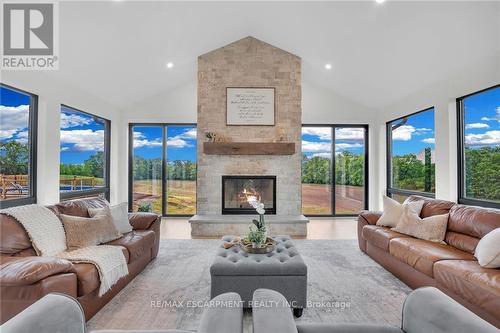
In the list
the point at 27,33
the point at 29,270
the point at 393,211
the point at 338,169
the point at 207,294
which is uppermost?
the point at 27,33

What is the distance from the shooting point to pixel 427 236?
3148 millimetres

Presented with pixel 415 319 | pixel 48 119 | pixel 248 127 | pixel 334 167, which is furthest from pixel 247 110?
pixel 415 319

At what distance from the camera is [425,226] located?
321cm

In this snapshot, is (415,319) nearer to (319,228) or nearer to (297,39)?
(319,228)

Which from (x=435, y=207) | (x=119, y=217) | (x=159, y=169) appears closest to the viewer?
(x=119, y=217)

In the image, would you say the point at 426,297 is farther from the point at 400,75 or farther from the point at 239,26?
the point at 239,26

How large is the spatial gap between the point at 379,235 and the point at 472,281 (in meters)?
1.37

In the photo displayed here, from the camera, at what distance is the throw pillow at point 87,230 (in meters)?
2.70

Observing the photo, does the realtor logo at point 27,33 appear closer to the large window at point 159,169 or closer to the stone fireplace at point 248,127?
the stone fireplace at point 248,127

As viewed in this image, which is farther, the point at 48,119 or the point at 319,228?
the point at 319,228

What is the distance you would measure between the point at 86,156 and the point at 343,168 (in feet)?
18.5

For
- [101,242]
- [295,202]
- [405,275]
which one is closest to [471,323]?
[405,275]

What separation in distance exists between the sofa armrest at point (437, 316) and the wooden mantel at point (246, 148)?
4000 millimetres

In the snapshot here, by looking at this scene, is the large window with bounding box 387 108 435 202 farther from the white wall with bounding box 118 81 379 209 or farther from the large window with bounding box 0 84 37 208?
the large window with bounding box 0 84 37 208
